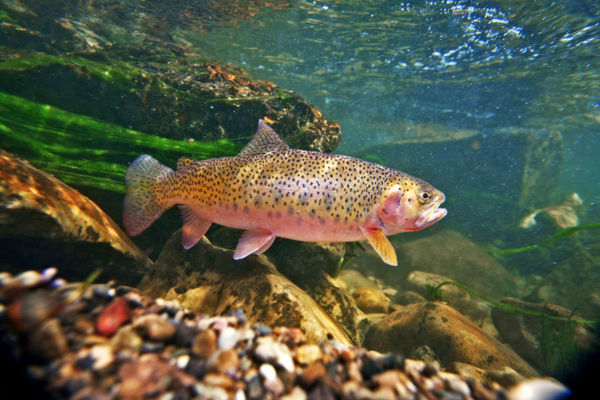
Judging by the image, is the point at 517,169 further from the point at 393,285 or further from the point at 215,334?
the point at 215,334

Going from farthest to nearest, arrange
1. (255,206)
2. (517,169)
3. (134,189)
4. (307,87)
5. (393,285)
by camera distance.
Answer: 1. (307,87)
2. (517,169)
3. (393,285)
4. (134,189)
5. (255,206)

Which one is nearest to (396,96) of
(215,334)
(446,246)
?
(446,246)

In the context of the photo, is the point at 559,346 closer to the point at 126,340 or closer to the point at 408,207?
the point at 408,207

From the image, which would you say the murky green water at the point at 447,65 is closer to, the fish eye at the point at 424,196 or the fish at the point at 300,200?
the fish at the point at 300,200

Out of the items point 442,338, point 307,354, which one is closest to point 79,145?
point 307,354

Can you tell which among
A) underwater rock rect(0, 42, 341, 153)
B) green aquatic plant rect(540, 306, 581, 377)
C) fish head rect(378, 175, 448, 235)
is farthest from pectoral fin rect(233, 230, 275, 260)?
green aquatic plant rect(540, 306, 581, 377)

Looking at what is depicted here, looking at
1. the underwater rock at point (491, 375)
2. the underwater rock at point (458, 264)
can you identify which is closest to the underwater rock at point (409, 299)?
the underwater rock at point (458, 264)
